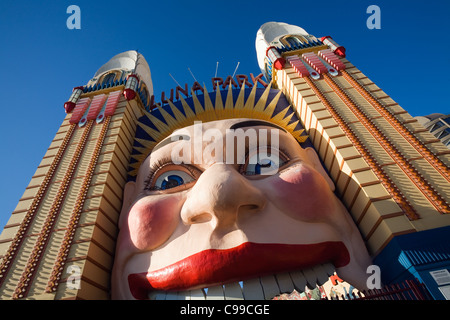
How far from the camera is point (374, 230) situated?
3.34 metres

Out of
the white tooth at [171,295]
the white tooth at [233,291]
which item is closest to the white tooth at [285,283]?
the white tooth at [233,291]

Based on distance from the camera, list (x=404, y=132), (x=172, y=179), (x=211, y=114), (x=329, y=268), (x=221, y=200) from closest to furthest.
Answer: (x=221, y=200)
(x=329, y=268)
(x=172, y=179)
(x=404, y=132)
(x=211, y=114)

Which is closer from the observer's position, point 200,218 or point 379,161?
point 200,218

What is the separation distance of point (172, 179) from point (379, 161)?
9.79ft

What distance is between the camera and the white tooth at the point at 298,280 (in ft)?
10.0

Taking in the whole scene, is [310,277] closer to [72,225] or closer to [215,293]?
[215,293]

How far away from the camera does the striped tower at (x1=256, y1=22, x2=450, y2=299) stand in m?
2.98

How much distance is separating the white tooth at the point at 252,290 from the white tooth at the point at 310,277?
22.6 inches

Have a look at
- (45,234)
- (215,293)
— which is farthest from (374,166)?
(45,234)

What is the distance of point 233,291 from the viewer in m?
3.03

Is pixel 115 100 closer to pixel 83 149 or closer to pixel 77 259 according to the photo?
pixel 83 149

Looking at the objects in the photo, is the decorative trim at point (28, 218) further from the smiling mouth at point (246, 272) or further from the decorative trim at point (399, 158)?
the decorative trim at point (399, 158)
